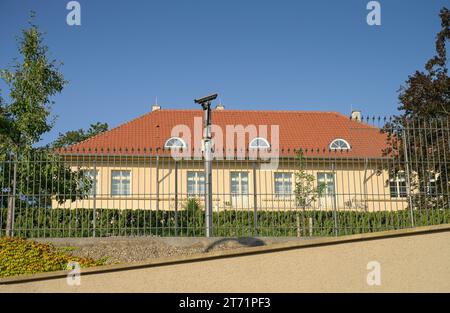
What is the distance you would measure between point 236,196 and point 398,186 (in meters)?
3.76

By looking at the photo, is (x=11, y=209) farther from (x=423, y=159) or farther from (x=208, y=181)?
(x=423, y=159)

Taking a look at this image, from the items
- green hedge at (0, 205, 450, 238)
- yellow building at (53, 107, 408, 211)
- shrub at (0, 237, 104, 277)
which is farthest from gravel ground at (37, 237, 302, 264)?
yellow building at (53, 107, 408, 211)

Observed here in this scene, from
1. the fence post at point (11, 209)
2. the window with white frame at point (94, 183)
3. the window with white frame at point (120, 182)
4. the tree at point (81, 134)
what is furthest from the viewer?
the tree at point (81, 134)

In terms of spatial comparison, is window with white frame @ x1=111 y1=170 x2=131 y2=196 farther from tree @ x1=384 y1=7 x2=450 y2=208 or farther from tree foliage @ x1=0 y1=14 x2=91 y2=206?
tree @ x1=384 y1=7 x2=450 y2=208

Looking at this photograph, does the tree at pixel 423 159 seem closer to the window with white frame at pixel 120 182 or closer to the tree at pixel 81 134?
the window with white frame at pixel 120 182

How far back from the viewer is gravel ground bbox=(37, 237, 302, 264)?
38.9 feet

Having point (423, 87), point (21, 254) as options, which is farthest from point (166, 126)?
point (21, 254)

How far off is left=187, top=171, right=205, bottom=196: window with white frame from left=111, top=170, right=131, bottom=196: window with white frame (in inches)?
64.8

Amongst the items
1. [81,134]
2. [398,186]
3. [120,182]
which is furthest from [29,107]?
[81,134]

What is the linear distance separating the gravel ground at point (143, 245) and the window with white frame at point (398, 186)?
8.89 ft

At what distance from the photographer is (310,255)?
26.9ft

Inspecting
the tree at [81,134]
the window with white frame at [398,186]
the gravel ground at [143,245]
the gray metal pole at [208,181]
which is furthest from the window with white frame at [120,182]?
the tree at [81,134]

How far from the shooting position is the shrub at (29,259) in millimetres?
10703
